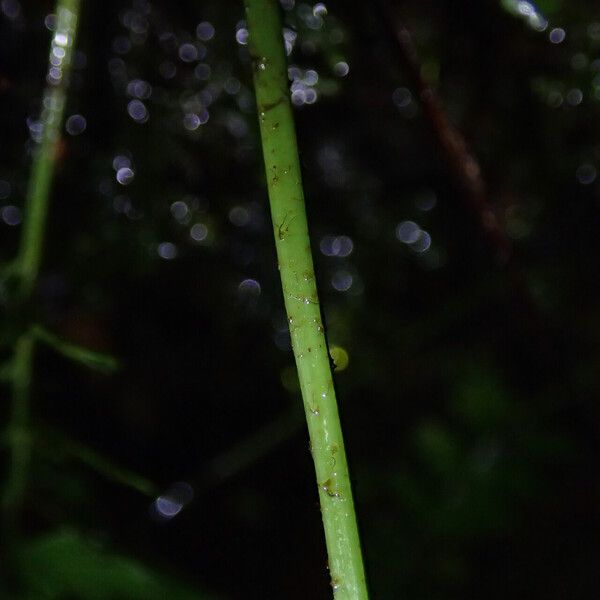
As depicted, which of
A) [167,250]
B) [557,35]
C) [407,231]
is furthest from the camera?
[407,231]

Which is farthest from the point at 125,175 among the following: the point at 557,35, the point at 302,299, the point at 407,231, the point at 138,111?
the point at 302,299

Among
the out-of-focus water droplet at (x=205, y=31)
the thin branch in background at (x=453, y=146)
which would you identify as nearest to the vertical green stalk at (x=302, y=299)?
the thin branch in background at (x=453, y=146)

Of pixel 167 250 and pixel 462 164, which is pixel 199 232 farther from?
pixel 462 164

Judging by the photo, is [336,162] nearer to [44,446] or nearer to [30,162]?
[30,162]

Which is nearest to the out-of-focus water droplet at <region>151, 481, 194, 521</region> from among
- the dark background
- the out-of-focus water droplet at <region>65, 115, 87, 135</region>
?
the dark background

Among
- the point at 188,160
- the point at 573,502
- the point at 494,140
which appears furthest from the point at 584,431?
the point at 188,160

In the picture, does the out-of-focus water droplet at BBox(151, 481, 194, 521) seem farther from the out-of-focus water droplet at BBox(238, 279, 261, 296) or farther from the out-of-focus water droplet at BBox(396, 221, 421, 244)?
the out-of-focus water droplet at BBox(396, 221, 421, 244)
